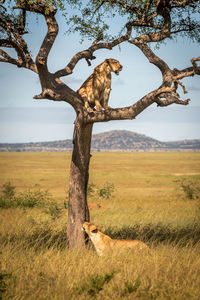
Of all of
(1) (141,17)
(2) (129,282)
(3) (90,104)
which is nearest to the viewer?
(2) (129,282)

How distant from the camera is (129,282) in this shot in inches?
242

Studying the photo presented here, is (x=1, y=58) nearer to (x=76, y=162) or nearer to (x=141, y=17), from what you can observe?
(x=76, y=162)

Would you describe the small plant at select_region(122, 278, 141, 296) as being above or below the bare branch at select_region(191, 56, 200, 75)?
below

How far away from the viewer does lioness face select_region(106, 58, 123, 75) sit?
9.20 meters

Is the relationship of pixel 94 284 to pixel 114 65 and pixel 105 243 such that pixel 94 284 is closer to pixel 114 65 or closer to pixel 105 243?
pixel 105 243

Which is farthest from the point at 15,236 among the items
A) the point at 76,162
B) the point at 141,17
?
the point at 141,17

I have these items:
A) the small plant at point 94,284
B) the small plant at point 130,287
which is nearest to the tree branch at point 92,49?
the small plant at point 94,284

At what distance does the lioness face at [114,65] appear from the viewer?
9203 millimetres

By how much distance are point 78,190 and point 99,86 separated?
99.4 inches

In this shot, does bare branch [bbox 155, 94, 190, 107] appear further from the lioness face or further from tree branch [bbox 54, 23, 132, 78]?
tree branch [bbox 54, 23, 132, 78]

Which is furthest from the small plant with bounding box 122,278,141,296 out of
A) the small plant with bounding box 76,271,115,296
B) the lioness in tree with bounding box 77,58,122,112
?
the lioness in tree with bounding box 77,58,122,112

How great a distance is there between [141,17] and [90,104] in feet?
9.13

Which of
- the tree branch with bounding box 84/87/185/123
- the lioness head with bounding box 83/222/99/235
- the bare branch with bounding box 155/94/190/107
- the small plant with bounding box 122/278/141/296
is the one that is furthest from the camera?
the lioness head with bounding box 83/222/99/235

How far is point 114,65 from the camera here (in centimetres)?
920
